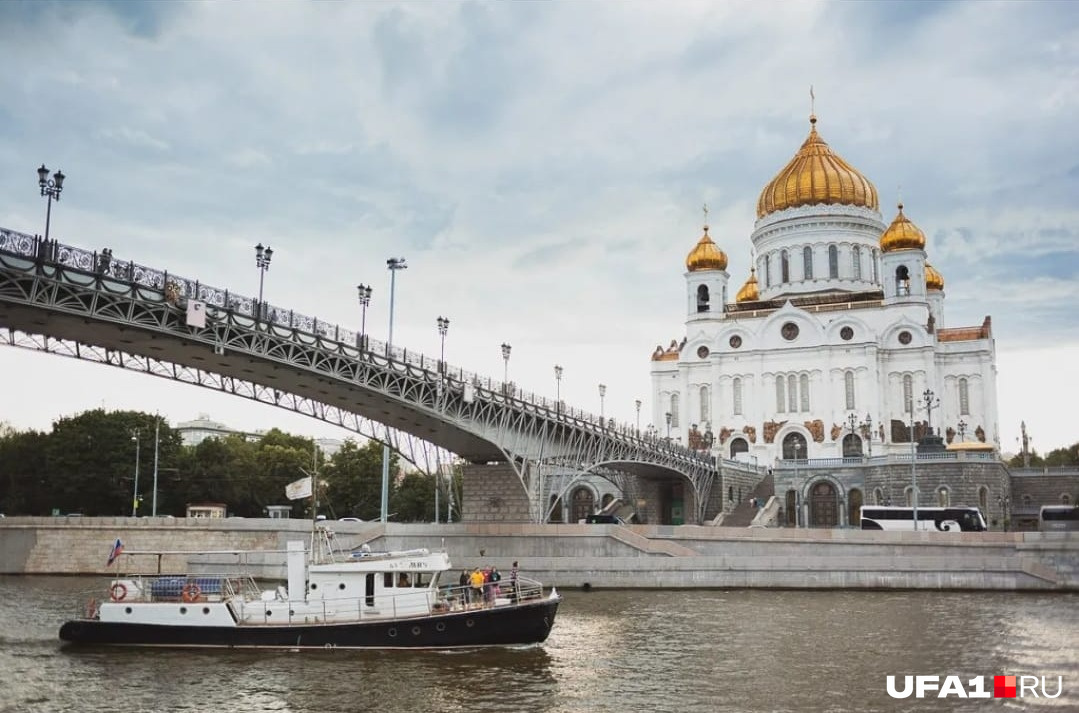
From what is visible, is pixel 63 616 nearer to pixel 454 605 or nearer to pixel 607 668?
pixel 454 605

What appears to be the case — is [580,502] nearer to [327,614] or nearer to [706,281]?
[706,281]

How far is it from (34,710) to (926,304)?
73365 millimetres

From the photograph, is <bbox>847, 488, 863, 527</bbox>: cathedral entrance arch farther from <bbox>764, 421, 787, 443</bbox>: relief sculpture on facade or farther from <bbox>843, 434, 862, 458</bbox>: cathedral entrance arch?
<bbox>764, 421, 787, 443</bbox>: relief sculpture on facade

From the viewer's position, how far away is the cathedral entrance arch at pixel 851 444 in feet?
259

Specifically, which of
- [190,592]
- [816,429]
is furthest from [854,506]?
[190,592]

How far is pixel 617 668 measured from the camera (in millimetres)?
25875

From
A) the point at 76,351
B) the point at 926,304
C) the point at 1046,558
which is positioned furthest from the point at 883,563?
the point at 926,304

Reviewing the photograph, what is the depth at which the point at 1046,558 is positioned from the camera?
44031mm

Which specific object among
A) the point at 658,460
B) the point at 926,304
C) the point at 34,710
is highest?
the point at 926,304

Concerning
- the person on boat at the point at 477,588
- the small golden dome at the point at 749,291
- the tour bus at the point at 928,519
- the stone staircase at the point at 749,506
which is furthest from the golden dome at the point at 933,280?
the person on boat at the point at 477,588

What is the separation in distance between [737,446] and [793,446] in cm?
475

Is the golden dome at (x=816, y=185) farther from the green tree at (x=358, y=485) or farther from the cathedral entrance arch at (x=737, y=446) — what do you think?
the green tree at (x=358, y=485)

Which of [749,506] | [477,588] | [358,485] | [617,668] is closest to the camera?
[617,668]

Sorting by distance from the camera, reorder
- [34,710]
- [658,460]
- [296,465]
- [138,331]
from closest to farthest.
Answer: [34,710] → [138,331] → [658,460] → [296,465]
